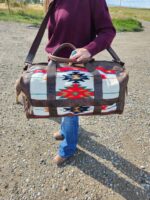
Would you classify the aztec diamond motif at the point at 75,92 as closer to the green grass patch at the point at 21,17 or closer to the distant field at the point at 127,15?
the green grass patch at the point at 21,17

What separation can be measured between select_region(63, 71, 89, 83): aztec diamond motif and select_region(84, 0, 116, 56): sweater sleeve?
6.8 inches

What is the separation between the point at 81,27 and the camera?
1.81 metres

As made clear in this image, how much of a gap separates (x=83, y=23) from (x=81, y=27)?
3 centimetres

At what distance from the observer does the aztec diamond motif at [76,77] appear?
166cm

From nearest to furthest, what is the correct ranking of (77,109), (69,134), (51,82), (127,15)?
1. (51,82)
2. (77,109)
3. (69,134)
4. (127,15)

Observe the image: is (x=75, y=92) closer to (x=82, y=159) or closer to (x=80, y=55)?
(x=80, y=55)

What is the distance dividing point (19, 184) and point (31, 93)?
955 millimetres

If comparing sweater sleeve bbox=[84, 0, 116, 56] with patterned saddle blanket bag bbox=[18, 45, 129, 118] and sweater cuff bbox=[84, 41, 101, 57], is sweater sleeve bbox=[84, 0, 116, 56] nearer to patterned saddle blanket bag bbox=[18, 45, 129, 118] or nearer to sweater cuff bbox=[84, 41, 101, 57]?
sweater cuff bbox=[84, 41, 101, 57]

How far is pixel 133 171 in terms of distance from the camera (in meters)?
2.45

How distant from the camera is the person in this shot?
69.1 inches

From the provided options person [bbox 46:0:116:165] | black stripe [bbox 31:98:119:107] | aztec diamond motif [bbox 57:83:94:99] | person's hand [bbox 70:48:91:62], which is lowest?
black stripe [bbox 31:98:119:107]

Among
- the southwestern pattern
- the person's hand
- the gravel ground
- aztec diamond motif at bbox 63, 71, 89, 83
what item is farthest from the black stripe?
the gravel ground

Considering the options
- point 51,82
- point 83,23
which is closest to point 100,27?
point 83,23

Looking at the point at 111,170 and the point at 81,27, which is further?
the point at 111,170
